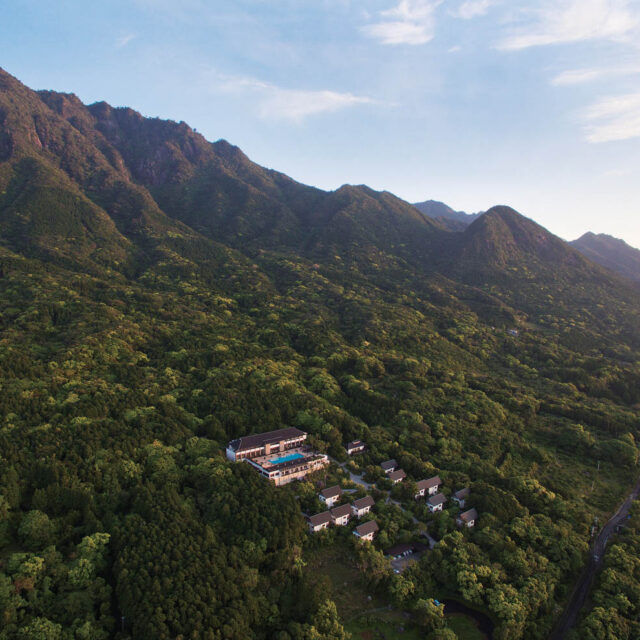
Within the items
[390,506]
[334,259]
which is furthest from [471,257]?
[390,506]

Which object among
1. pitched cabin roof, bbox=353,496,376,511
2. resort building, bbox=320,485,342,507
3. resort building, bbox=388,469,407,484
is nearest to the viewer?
pitched cabin roof, bbox=353,496,376,511

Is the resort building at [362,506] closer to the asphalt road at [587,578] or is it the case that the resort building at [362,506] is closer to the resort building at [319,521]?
the resort building at [319,521]

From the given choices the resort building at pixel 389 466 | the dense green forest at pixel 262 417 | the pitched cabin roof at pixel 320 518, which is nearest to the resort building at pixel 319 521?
the pitched cabin roof at pixel 320 518

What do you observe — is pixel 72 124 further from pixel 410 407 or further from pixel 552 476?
pixel 552 476

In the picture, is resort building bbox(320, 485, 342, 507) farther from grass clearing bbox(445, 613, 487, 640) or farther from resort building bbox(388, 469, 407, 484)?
grass clearing bbox(445, 613, 487, 640)

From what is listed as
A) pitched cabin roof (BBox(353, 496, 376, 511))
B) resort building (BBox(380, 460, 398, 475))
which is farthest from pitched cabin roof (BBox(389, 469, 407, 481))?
pitched cabin roof (BBox(353, 496, 376, 511))

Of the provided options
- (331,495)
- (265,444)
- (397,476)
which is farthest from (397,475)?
(265,444)
